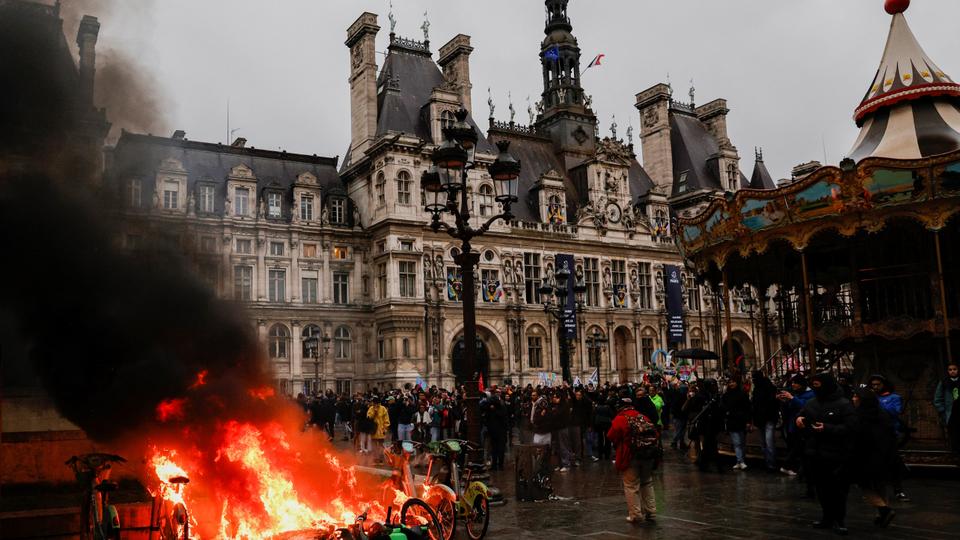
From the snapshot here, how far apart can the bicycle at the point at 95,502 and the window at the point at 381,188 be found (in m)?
33.1

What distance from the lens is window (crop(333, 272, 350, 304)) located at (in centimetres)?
4162

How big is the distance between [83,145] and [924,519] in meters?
13.5

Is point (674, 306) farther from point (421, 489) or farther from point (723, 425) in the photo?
point (421, 489)

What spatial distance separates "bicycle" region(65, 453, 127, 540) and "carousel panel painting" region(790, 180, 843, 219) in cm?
1482

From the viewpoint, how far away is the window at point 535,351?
4475cm

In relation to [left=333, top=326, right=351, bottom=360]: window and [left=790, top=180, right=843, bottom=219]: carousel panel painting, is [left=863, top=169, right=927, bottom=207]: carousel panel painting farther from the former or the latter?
[left=333, top=326, right=351, bottom=360]: window

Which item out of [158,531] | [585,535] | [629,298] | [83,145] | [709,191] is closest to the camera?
[158,531]

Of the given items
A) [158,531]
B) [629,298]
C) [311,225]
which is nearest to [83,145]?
[158,531]

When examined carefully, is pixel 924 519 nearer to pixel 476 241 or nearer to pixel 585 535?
pixel 585 535

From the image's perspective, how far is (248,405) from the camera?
1053cm

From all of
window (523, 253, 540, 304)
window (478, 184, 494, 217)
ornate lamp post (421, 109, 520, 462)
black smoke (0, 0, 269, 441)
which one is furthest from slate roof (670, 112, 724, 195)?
black smoke (0, 0, 269, 441)

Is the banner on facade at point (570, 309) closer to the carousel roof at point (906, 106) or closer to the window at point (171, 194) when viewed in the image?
the window at point (171, 194)

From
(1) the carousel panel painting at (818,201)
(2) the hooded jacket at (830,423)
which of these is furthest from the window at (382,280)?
(2) the hooded jacket at (830,423)

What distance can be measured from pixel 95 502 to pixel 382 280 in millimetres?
33026
